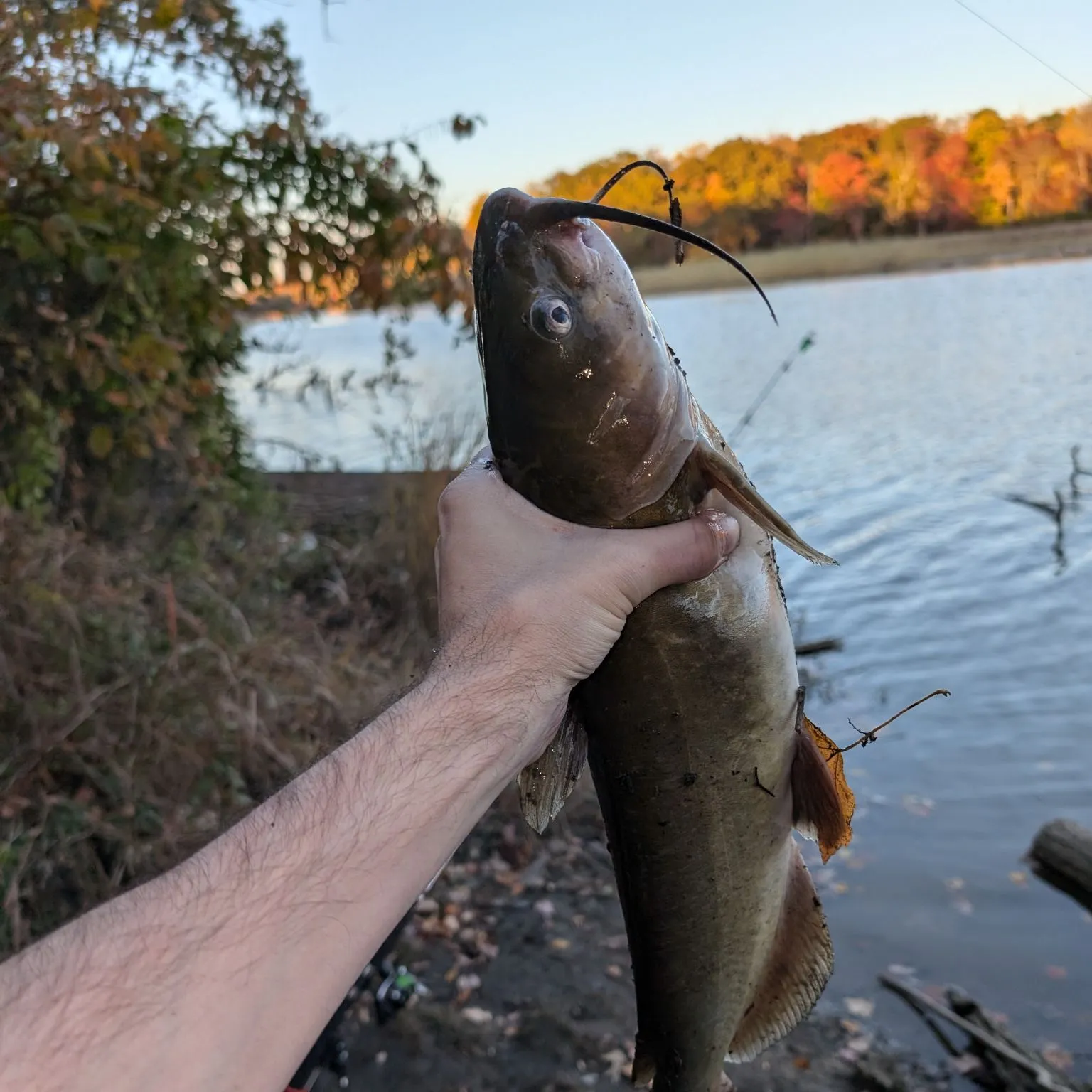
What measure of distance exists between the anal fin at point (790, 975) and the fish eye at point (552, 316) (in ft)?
4.56

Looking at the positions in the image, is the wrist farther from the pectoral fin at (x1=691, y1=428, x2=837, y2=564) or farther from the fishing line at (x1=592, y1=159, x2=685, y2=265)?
the fishing line at (x1=592, y1=159, x2=685, y2=265)

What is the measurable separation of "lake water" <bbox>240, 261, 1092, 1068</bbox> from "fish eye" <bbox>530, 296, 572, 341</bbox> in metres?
4.07

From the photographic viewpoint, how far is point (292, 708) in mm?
5258

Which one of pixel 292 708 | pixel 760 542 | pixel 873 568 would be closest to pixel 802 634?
pixel 873 568

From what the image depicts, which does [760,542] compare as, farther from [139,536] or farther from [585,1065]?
[139,536]

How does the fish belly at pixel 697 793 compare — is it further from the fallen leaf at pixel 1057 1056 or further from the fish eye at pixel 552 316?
the fallen leaf at pixel 1057 1056

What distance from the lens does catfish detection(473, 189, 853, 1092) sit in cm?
197

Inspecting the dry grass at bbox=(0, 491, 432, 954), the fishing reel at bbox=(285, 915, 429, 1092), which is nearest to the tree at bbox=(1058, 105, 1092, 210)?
the dry grass at bbox=(0, 491, 432, 954)

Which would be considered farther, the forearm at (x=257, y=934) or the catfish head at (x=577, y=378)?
the catfish head at (x=577, y=378)

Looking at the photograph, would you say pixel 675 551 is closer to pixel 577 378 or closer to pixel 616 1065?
pixel 577 378

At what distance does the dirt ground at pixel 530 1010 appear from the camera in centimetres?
396

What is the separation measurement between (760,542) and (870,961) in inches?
150

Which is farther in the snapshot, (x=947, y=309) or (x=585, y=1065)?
(x=947, y=309)

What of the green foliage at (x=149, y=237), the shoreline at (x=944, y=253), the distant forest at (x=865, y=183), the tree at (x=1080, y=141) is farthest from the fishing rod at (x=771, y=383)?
the shoreline at (x=944, y=253)
